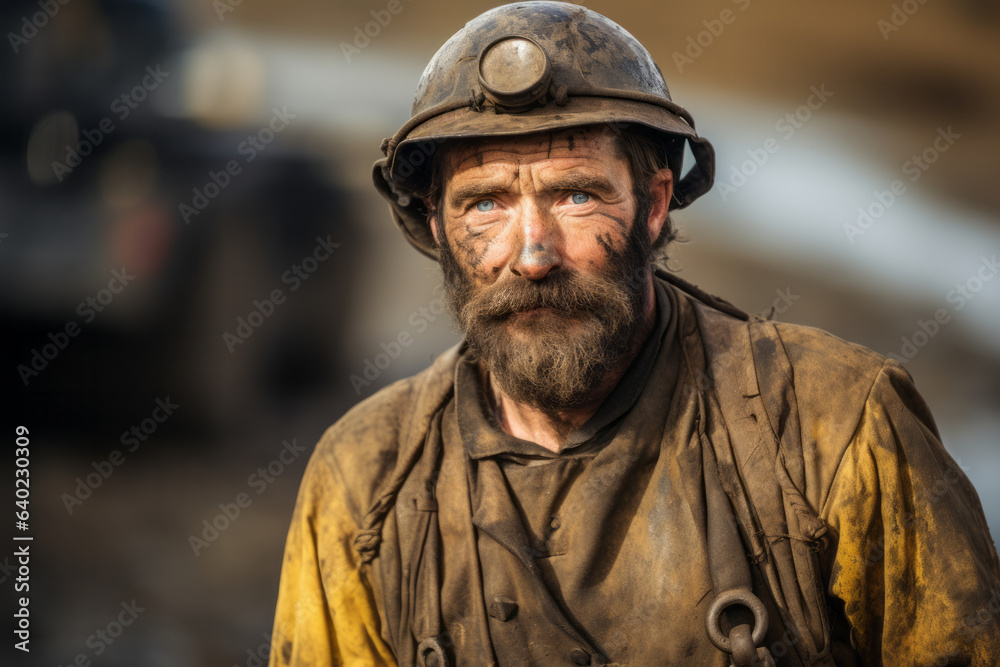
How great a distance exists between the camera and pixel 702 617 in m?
1.85

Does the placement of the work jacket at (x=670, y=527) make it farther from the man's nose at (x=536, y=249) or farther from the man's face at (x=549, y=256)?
the man's nose at (x=536, y=249)

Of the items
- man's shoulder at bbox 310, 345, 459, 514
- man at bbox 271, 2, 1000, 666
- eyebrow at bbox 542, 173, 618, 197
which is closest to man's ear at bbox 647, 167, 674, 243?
man at bbox 271, 2, 1000, 666

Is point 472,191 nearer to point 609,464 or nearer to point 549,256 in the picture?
point 549,256

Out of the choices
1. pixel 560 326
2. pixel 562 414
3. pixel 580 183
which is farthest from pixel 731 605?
pixel 580 183

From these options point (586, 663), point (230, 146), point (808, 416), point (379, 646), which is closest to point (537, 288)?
point (808, 416)

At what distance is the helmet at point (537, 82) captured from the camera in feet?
6.20

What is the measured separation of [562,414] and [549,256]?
1.35ft

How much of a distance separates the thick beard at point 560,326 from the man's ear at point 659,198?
0.12 meters

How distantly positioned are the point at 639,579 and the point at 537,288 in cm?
65

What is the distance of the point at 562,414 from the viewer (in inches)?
82.9

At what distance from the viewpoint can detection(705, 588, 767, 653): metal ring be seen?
5.75ft

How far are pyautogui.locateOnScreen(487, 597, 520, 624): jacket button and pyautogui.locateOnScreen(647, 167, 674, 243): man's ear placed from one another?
886 millimetres

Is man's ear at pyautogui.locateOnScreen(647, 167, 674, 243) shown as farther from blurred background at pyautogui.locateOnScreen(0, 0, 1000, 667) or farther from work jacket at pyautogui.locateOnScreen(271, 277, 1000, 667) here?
blurred background at pyautogui.locateOnScreen(0, 0, 1000, 667)

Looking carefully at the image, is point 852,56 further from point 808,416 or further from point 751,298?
point 808,416
